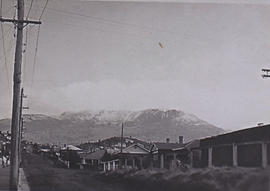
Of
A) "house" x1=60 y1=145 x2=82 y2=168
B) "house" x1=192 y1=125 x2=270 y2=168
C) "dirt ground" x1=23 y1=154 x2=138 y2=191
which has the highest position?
"house" x1=192 y1=125 x2=270 y2=168

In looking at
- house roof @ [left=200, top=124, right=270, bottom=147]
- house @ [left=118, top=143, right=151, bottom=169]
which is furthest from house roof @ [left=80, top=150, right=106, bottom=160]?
house roof @ [left=200, top=124, right=270, bottom=147]

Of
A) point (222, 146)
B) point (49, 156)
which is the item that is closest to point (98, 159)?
point (49, 156)

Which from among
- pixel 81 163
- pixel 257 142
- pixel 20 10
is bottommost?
pixel 81 163

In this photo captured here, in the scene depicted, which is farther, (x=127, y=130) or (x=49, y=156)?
(x=49, y=156)

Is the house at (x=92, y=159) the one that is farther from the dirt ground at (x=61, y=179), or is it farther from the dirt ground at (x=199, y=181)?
the dirt ground at (x=199, y=181)

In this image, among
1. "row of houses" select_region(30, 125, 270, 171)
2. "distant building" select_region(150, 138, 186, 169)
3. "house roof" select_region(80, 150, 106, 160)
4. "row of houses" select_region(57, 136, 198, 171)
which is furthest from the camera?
"house roof" select_region(80, 150, 106, 160)

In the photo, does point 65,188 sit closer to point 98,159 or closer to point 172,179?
point 172,179

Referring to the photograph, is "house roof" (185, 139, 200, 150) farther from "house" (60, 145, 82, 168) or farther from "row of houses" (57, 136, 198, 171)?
Answer: "house" (60, 145, 82, 168)
